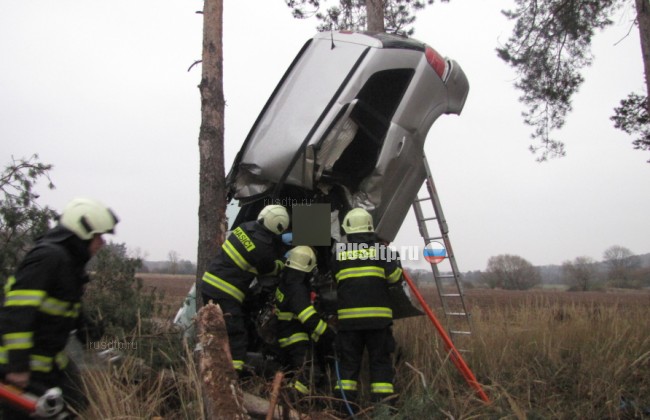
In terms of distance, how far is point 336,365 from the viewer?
391 cm

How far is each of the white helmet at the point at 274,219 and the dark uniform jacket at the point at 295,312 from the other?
32 cm

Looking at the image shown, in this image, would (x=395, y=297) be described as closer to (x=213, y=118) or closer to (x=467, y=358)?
(x=467, y=358)

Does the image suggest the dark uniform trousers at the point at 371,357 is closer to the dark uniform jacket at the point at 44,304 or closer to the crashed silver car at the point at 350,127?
the crashed silver car at the point at 350,127

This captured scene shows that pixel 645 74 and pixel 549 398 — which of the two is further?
pixel 645 74

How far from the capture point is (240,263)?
12.6 ft

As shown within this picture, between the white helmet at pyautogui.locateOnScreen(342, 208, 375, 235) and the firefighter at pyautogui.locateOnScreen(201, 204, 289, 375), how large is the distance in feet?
1.52

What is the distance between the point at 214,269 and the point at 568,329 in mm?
3464

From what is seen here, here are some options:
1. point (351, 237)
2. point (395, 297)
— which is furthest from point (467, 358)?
point (351, 237)

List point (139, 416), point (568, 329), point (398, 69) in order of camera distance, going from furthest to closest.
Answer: point (568, 329) → point (398, 69) → point (139, 416)

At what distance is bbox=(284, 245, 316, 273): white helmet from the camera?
3893 millimetres

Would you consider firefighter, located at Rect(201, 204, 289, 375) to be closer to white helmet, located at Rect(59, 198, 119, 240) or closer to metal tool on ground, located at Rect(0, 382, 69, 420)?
white helmet, located at Rect(59, 198, 119, 240)

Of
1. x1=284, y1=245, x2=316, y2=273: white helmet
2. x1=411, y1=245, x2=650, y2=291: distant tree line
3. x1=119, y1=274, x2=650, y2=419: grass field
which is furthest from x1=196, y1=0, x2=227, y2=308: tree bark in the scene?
x1=411, y1=245, x2=650, y2=291: distant tree line

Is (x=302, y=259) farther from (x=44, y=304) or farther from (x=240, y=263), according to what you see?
(x=44, y=304)

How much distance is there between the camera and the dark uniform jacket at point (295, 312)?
12.4 feet
